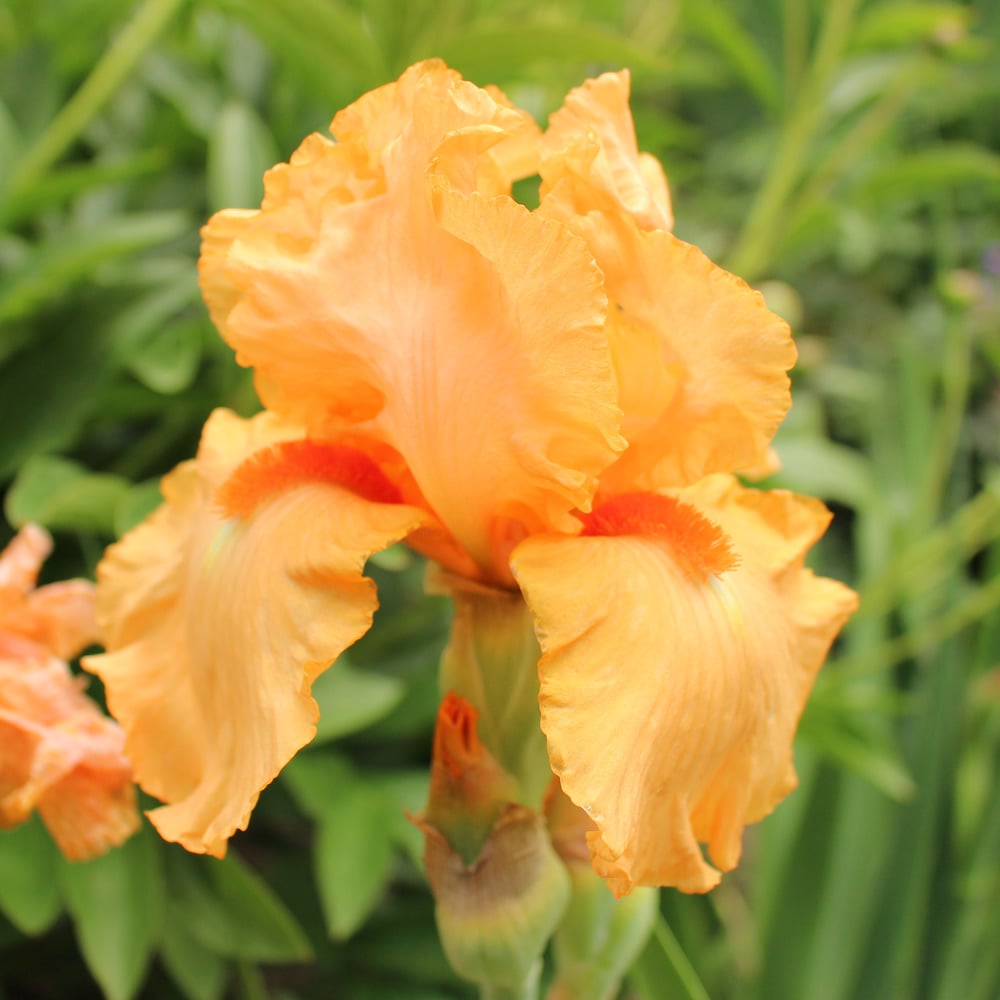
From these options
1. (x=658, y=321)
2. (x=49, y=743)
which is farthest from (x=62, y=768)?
(x=658, y=321)

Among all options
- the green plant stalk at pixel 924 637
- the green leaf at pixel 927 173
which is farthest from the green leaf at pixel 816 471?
the green leaf at pixel 927 173

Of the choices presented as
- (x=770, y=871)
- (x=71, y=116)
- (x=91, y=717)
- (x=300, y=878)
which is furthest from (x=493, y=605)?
(x=770, y=871)

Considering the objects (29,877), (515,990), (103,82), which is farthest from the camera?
(103,82)

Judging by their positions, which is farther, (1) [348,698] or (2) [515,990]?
(1) [348,698]

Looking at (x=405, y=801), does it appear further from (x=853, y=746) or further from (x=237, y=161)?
(x=237, y=161)

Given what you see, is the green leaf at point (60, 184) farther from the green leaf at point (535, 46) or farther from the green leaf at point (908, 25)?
the green leaf at point (908, 25)

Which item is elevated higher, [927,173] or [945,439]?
[927,173]

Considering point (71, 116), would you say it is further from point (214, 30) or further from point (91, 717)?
point (91, 717)
